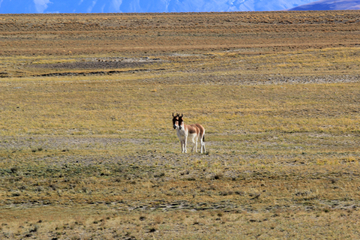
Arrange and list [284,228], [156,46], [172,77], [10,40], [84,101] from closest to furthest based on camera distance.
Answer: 1. [284,228]
2. [84,101]
3. [172,77]
4. [156,46]
5. [10,40]

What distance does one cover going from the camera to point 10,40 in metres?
75.5

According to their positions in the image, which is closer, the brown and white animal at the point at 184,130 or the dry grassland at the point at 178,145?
the dry grassland at the point at 178,145

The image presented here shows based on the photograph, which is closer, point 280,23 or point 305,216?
point 305,216

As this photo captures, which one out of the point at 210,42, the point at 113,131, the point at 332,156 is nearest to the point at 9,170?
the point at 113,131

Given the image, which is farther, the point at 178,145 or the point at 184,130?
the point at 178,145

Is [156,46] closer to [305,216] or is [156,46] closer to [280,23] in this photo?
[280,23]

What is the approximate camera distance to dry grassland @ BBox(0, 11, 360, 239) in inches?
384

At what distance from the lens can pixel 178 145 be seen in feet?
62.7

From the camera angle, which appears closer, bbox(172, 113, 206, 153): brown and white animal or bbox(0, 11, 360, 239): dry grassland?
bbox(0, 11, 360, 239): dry grassland

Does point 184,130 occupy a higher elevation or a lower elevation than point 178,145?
higher

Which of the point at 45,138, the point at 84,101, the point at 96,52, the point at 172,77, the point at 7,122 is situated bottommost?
the point at 45,138

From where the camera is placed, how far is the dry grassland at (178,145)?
977 cm

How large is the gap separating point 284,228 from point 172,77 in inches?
1327

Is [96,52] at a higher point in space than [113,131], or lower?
higher
